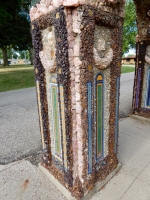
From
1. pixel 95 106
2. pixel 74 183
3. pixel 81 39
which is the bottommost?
pixel 74 183

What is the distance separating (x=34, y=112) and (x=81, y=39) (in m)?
4.54

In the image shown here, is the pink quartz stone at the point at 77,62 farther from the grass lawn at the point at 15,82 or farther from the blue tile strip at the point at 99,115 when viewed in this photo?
the grass lawn at the point at 15,82

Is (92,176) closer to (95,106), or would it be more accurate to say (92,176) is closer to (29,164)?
(95,106)

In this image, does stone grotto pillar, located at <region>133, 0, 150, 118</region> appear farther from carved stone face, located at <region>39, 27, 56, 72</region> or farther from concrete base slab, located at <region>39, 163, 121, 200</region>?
carved stone face, located at <region>39, 27, 56, 72</region>

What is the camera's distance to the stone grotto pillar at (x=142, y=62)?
415 cm

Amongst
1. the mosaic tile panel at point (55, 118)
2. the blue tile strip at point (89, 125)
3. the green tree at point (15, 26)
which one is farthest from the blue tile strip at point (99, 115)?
the green tree at point (15, 26)

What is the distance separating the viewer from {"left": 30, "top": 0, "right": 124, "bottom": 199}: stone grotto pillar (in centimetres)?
169

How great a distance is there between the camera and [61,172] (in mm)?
2346

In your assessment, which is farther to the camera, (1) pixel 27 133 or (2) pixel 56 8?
(1) pixel 27 133

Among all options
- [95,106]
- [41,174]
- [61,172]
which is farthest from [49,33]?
[41,174]

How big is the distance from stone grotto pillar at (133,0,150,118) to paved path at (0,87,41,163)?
344 cm

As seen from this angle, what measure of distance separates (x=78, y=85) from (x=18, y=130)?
10.6 feet

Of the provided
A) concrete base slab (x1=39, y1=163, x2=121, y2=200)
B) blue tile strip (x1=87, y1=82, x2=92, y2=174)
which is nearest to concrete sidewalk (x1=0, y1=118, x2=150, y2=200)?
concrete base slab (x1=39, y1=163, x2=121, y2=200)

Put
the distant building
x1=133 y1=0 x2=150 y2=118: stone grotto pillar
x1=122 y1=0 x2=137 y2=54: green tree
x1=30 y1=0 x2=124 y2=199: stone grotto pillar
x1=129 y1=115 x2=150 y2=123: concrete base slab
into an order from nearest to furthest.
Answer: x1=30 y1=0 x2=124 y2=199: stone grotto pillar
x1=133 y1=0 x2=150 y2=118: stone grotto pillar
x1=129 y1=115 x2=150 y2=123: concrete base slab
x1=122 y1=0 x2=137 y2=54: green tree
the distant building
